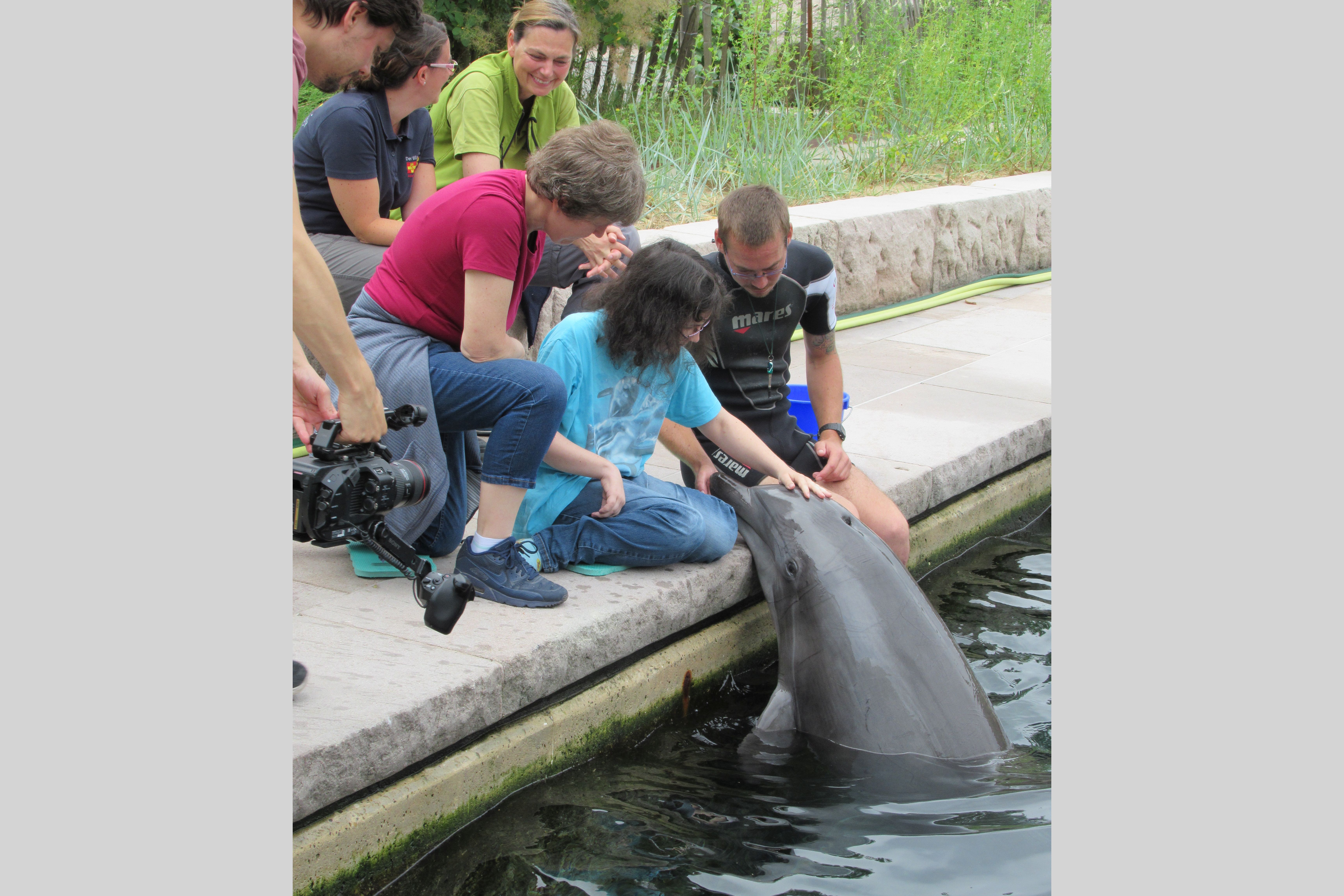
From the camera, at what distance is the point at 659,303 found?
142 inches

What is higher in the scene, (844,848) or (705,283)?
(705,283)

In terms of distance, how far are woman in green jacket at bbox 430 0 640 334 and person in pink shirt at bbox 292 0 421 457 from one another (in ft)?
6.25

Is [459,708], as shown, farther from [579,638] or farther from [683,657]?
[683,657]

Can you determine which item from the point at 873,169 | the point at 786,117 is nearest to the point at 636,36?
the point at 786,117

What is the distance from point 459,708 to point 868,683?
1243mm

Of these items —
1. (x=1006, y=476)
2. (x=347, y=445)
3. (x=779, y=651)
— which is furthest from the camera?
(x=1006, y=476)

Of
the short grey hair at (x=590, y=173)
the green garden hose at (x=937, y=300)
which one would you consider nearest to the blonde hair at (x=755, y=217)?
the short grey hair at (x=590, y=173)

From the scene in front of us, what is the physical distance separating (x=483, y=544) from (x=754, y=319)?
142cm

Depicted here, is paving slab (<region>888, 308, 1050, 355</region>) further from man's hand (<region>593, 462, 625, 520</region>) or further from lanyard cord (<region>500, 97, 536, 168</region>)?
man's hand (<region>593, 462, 625, 520</region>)

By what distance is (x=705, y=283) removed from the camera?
141 inches

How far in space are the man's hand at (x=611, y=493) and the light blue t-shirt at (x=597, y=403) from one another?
0.14 meters

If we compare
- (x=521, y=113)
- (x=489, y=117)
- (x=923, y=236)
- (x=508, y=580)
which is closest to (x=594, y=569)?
(x=508, y=580)

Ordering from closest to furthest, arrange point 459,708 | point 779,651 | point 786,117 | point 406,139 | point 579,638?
point 459,708, point 579,638, point 779,651, point 406,139, point 786,117

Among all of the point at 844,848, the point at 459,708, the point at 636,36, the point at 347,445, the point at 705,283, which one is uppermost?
the point at 636,36
